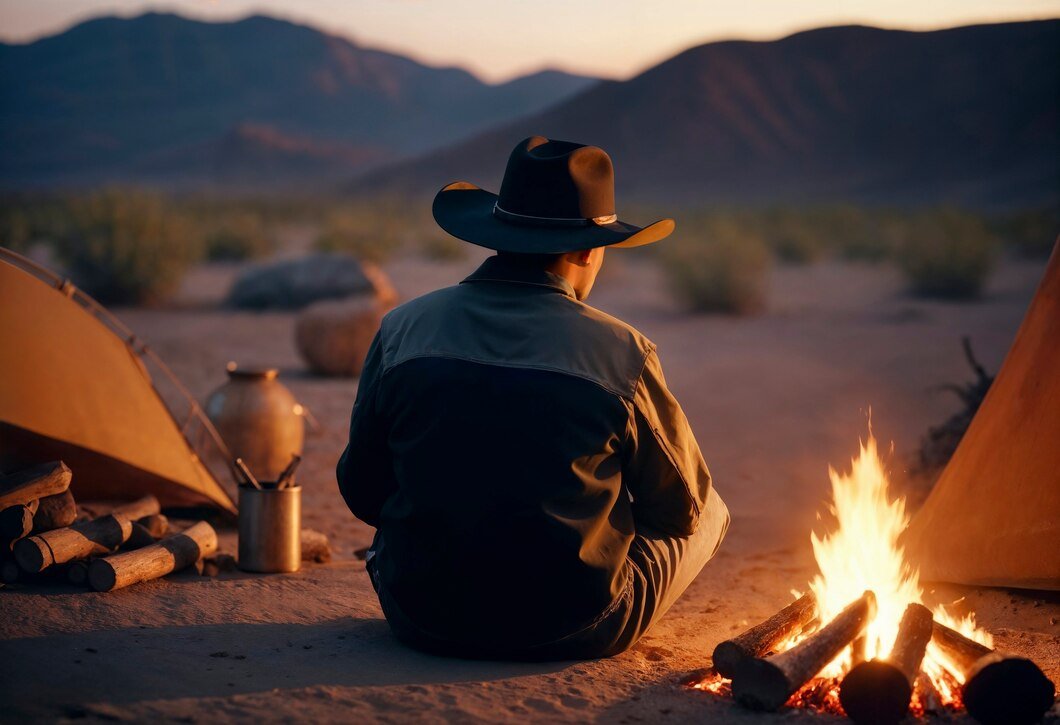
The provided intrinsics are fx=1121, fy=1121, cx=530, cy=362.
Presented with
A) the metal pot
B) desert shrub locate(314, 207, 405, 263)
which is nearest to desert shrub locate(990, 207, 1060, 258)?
desert shrub locate(314, 207, 405, 263)

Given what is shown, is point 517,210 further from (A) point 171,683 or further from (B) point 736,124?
(B) point 736,124

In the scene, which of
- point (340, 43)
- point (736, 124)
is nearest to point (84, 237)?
point (736, 124)

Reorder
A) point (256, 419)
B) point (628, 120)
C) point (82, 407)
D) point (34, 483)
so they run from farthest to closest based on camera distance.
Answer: point (628, 120), point (256, 419), point (82, 407), point (34, 483)

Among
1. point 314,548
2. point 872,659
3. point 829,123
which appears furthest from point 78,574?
point 829,123

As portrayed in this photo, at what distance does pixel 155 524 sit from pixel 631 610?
7.33 feet

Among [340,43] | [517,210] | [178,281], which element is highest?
[340,43]

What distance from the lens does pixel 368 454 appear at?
10.4 ft

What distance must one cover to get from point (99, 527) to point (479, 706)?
1953 mm

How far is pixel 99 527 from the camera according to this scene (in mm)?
4137

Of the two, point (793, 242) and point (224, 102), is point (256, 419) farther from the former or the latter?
point (224, 102)

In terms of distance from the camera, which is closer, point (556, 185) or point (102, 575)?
point (556, 185)

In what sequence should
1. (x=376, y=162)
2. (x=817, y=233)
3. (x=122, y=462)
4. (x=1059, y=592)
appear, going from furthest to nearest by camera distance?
(x=376, y=162) < (x=817, y=233) < (x=122, y=462) < (x=1059, y=592)

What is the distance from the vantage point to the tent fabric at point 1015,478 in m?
3.79

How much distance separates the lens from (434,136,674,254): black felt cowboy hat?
3.01 m
